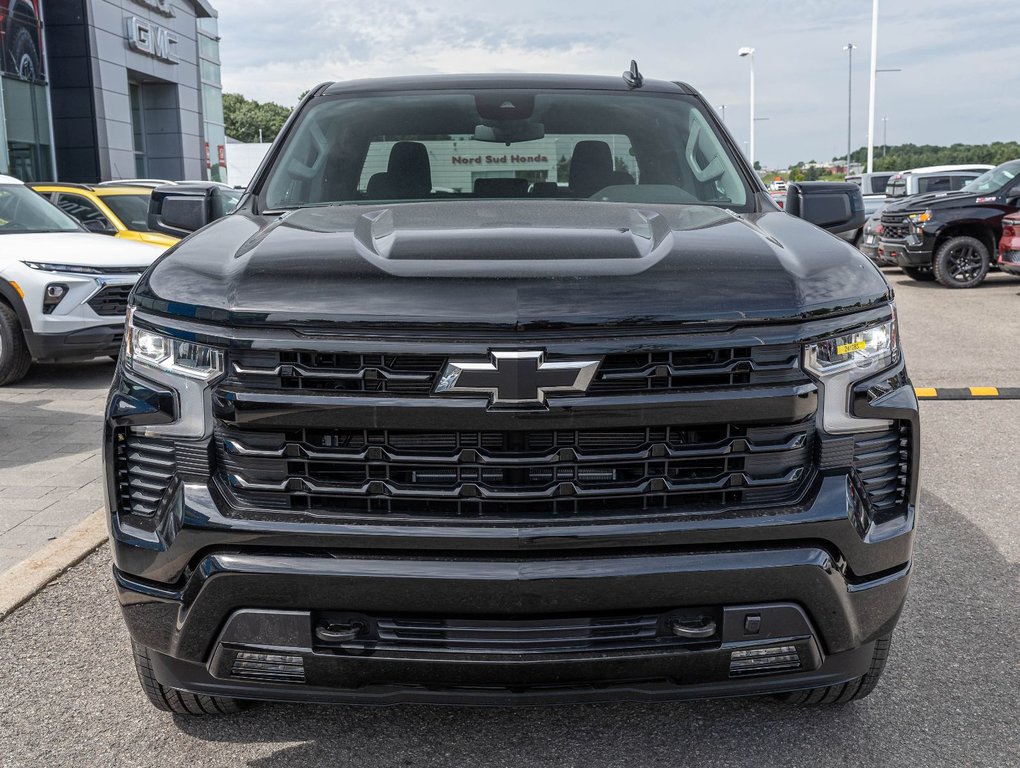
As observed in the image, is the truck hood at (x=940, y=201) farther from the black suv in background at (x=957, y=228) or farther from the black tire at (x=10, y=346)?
the black tire at (x=10, y=346)

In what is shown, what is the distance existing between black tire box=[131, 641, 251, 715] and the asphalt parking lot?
72mm

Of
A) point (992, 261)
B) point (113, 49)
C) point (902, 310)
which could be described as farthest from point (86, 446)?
point (113, 49)

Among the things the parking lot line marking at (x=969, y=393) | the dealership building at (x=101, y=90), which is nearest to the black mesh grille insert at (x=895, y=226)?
the parking lot line marking at (x=969, y=393)

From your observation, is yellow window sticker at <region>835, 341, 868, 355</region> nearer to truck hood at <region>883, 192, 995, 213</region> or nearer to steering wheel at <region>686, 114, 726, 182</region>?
steering wheel at <region>686, 114, 726, 182</region>

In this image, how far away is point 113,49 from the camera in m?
33.6

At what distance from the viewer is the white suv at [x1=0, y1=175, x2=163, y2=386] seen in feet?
27.4

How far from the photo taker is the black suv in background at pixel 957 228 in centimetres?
1505

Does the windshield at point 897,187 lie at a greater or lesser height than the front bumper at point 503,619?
greater

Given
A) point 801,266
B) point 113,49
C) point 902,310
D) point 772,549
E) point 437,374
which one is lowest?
point 902,310

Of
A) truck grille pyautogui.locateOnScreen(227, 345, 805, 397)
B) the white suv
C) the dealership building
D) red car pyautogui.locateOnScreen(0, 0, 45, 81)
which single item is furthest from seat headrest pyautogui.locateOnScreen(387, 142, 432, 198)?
red car pyautogui.locateOnScreen(0, 0, 45, 81)

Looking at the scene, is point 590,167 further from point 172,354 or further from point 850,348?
point 172,354

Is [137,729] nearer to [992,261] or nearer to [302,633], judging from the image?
[302,633]

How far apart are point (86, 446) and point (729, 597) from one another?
500cm

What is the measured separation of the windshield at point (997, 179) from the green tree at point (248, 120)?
97.2 metres
